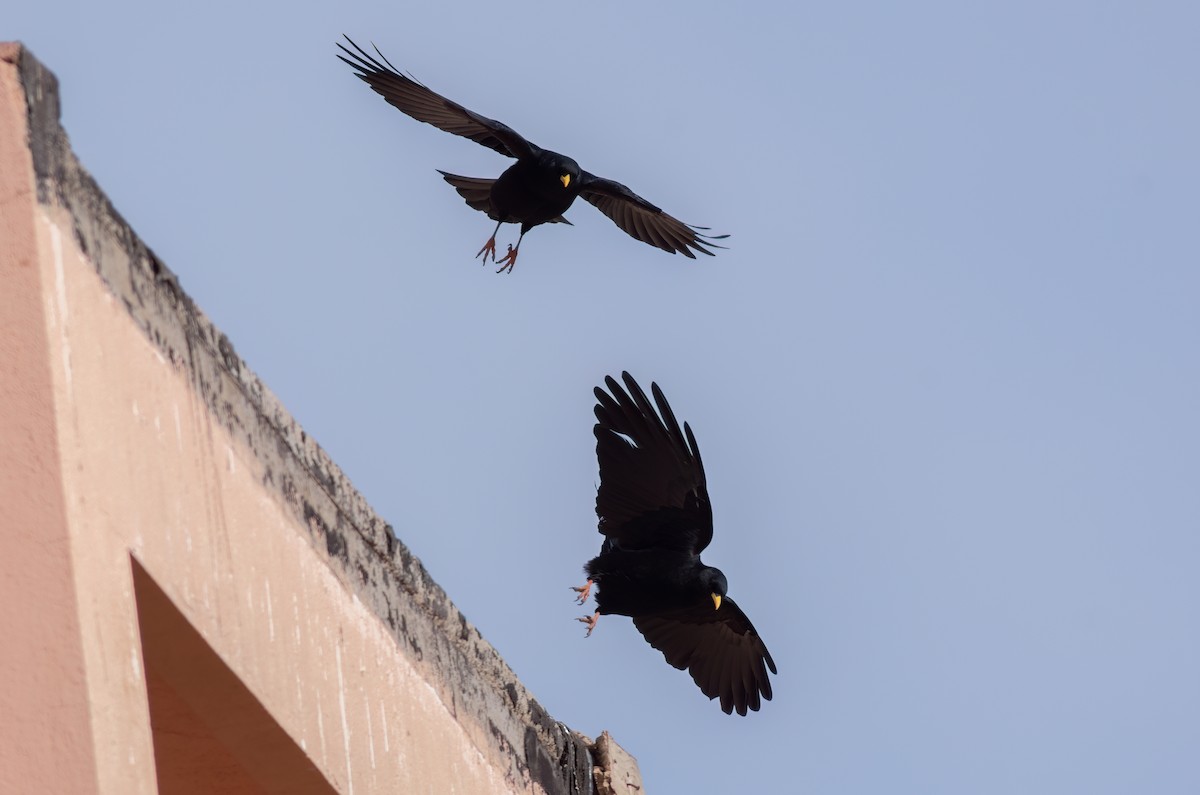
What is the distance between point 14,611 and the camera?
129 inches

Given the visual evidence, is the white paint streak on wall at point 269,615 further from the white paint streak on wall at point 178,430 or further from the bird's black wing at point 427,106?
the bird's black wing at point 427,106

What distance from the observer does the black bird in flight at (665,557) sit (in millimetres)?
8164

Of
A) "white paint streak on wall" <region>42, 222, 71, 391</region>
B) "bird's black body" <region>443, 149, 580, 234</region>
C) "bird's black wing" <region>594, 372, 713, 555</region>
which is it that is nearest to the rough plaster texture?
"white paint streak on wall" <region>42, 222, 71, 391</region>

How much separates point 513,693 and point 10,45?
321 cm

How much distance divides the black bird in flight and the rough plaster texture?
280cm

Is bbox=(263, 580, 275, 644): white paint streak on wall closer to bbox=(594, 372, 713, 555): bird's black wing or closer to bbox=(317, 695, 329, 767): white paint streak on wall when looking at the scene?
bbox=(317, 695, 329, 767): white paint streak on wall

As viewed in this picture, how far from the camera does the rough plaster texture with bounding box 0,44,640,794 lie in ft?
10.8

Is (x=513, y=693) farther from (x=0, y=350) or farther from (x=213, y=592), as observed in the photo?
(x=0, y=350)

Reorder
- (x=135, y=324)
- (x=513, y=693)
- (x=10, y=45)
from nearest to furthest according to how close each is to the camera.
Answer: (x=10, y=45)
(x=135, y=324)
(x=513, y=693)

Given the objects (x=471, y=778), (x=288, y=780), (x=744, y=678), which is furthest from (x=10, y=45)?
(x=744, y=678)

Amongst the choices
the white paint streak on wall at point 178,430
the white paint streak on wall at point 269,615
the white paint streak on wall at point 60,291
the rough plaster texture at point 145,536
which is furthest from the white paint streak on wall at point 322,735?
the white paint streak on wall at point 60,291

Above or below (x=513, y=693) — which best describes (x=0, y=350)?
below

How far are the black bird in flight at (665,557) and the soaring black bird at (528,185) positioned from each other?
2.32 m

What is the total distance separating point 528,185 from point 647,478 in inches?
101
